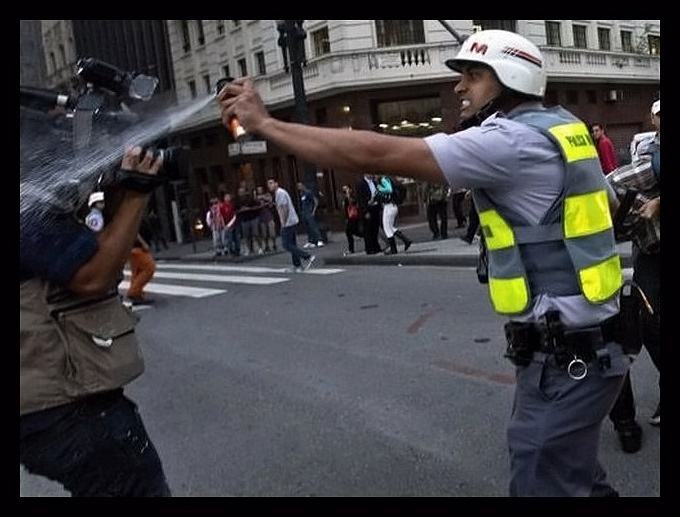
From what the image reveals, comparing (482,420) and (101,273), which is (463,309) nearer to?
(482,420)

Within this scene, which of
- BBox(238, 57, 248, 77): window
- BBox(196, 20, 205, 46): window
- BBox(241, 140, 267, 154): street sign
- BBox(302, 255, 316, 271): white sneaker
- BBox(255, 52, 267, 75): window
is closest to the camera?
BBox(241, 140, 267, 154): street sign

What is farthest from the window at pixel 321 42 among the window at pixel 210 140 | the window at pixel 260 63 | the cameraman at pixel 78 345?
the cameraman at pixel 78 345

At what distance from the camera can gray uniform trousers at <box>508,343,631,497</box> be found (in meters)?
2.11

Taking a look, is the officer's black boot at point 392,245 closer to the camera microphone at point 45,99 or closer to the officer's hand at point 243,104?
the officer's hand at point 243,104

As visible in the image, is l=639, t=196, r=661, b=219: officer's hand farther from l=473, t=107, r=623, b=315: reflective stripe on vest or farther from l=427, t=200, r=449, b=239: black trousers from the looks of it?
l=427, t=200, r=449, b=239: black trousers

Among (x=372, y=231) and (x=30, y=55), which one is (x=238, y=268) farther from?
(x=30, y=55)

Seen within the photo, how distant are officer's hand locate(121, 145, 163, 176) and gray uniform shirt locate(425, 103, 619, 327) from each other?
742mm

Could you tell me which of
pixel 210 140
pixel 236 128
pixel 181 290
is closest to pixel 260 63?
pixel 210 140

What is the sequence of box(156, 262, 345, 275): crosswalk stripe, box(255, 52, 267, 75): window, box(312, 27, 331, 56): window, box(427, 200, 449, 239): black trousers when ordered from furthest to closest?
1. box(255, 52, 267, 75): window
2. box(312, 27, 331, 56): window
3. box(427, 200, 449, 239): black trousers
4. box(156, 262, 345, 275): crosswalk stripe

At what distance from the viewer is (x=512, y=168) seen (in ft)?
6.50

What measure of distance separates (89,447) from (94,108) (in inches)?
36.5

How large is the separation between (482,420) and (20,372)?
278 centimetres

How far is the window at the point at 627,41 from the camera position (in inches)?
1108

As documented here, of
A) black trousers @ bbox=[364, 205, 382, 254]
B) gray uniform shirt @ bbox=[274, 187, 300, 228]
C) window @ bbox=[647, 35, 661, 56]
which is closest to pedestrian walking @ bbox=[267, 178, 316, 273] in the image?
gray uniform shirt @ bbox=[274, 187, 300, 228]
